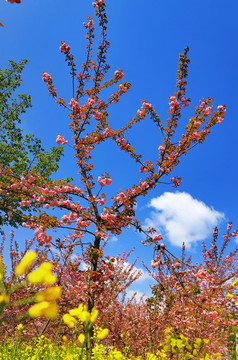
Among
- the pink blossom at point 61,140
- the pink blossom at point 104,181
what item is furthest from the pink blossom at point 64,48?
the pink blossom at point 104,181

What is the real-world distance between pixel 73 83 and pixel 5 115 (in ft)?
35.8

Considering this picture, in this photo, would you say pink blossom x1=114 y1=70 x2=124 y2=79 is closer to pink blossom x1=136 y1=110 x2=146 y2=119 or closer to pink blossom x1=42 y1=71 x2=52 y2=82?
pink blossom x1=136 y1=110 x2=146 y2=119

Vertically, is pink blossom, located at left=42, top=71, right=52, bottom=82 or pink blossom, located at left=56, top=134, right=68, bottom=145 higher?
pink blossom, located at left=42, top=71, right=52, bottom=82

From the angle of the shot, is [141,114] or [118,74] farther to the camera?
[118,74]

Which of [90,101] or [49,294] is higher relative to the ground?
[90,101]

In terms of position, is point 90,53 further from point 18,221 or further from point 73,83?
point 18,221

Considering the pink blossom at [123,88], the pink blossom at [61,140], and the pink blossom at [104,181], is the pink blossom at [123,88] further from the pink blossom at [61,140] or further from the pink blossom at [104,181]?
the pink blossom at [104,181]

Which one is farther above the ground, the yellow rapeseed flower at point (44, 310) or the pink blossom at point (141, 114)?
the pink blossom at point (141, 114)

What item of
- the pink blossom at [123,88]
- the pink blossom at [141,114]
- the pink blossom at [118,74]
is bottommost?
the pink blossom at [141,114]

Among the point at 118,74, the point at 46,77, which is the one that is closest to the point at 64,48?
the point at 46,77

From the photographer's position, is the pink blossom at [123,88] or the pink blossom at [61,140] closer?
the pink blossom at [61,140]

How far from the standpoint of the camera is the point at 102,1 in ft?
20.4

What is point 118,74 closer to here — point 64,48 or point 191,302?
point 64,48

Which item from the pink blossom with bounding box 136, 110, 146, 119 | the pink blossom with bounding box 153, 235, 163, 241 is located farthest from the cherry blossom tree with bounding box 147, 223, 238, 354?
the pink blossom with bounding box 136, 110, 146, 119
